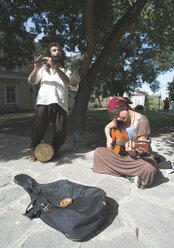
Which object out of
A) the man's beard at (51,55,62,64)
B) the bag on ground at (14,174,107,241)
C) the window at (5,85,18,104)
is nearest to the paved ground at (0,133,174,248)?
the bag on ground at (14,174,107,241)

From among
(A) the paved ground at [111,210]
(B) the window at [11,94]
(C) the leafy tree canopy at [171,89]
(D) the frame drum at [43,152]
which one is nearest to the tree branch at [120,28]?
(D) the frame drum at [43,152]

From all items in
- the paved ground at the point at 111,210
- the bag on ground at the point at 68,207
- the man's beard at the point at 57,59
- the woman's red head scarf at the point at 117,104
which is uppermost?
the man's beard at the point at 57,59

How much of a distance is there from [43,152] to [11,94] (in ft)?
66.5

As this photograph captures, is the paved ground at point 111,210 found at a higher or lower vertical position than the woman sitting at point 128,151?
lower

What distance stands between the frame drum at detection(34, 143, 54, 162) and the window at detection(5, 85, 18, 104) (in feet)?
63.8

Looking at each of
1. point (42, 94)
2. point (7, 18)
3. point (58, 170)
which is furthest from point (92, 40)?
point (7, 18)

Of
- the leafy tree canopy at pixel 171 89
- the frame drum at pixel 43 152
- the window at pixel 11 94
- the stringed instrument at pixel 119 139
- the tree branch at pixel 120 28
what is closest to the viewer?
the stringed instrument at pixel 119 139

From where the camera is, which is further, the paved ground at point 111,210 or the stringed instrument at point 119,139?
the stringed instrument at point 119,139

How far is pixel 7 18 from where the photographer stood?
679cm

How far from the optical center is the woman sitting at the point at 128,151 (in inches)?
94.5

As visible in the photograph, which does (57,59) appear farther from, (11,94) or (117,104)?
(11,94)

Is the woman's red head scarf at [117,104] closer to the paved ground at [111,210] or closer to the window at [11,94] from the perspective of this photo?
the paved ground at [111,210]

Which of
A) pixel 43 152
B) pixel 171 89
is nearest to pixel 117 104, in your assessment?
pixel 43 152

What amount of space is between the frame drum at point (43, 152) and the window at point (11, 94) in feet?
63.8
